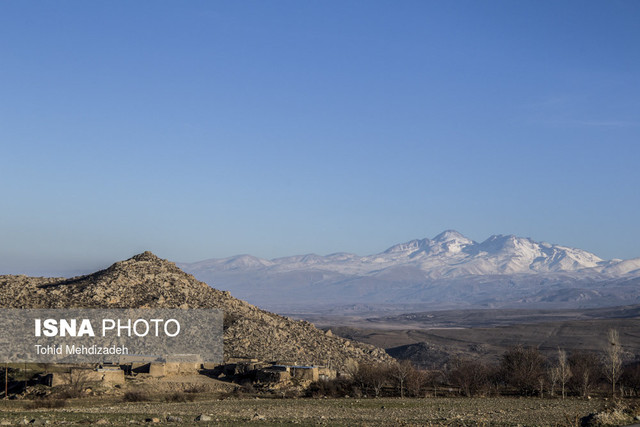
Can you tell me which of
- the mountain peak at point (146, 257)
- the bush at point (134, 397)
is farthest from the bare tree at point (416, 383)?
the mountain peak at point (146, 257)

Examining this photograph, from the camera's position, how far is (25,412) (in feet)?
124

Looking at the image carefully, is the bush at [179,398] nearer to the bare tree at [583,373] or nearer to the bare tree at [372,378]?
the bare tree at [372,378]

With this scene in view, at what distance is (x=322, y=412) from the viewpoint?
3925 cm

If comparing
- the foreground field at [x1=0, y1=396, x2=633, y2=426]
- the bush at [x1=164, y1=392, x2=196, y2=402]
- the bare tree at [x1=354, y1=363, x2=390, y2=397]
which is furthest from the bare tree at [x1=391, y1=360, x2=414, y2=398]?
the bush at [x1=164, y1=392, x2=196, y2=402]

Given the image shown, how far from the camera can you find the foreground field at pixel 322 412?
32.2m

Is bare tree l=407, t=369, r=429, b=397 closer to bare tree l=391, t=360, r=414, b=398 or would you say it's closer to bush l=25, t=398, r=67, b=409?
bare tree l=391, t=360, r=414, b=398

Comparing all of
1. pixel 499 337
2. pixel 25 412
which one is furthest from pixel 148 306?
pixel 499 337

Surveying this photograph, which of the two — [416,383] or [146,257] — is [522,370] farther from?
[146,257]

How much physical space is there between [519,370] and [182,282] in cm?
3219

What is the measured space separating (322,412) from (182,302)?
32.8 meters

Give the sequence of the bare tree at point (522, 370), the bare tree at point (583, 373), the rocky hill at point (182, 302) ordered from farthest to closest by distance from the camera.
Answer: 1. the rocky hill at point (182, 302)
2. the bare tree at point (522, 370)
3. the bare tree at point (583, 373)

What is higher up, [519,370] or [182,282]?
[182,282]

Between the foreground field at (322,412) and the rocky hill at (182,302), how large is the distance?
1864cm

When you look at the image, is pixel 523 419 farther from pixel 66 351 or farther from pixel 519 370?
pixel 66 351
